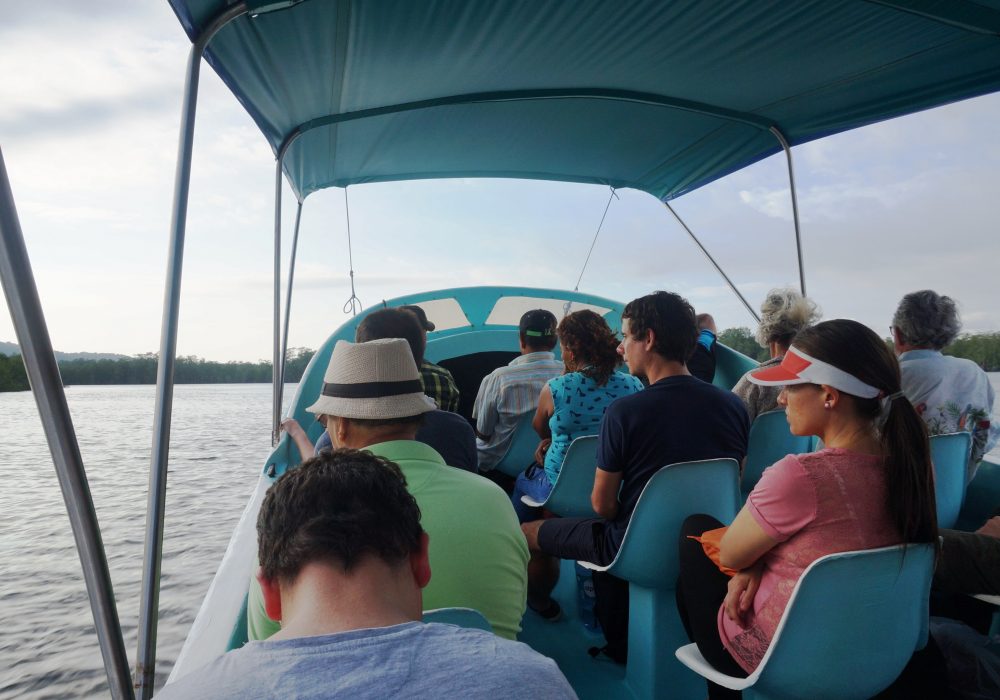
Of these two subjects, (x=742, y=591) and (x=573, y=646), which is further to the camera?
(x=573, y=646)

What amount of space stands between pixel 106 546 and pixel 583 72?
25.5ft

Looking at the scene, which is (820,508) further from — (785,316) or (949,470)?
(785,316)

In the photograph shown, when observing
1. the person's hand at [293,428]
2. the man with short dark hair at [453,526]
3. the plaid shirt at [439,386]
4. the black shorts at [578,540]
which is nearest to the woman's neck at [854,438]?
the man with short dark hair at [453,526]

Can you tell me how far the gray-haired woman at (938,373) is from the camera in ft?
7.84

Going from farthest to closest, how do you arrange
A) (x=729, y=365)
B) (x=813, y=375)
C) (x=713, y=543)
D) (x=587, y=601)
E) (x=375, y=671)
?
(x=729, y=365) < (x=587, y=601) < (x=713, y=543) < (x=813, y=375) < (x=375, y=671)

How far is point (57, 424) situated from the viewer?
3.40 feet

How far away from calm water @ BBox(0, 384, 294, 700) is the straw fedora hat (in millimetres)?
544

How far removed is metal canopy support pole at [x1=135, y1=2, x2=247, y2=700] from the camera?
1469mm

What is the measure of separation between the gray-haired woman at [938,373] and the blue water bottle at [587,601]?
134 centimetres

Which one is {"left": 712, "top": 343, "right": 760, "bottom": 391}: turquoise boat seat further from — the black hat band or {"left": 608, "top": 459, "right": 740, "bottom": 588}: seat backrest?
the black hat band

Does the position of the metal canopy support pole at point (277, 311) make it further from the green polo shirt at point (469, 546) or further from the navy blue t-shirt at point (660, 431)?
the green polo shirt at point (469, 546)

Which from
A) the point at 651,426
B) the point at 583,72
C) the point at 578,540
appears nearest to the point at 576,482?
the point at 578,540

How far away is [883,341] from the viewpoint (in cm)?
142

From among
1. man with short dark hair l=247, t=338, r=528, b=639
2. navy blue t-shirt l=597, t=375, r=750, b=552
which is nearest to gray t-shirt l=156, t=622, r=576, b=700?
man with short dark hair l=247, t=338, r=528, b=639
